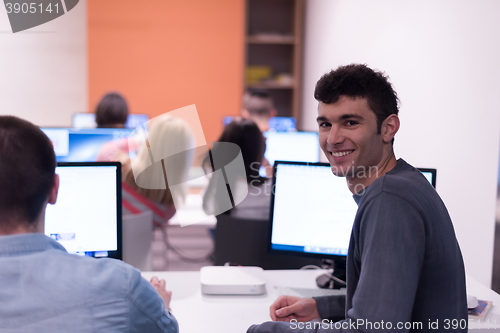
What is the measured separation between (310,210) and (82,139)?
203cm

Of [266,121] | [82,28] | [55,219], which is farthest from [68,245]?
[82,28]

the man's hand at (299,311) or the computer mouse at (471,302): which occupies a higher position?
the man's hand at (299,311)

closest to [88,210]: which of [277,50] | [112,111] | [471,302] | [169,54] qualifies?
[471,302]

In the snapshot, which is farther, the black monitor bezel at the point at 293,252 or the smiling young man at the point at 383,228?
the black monitor bezel at the point at 293,252

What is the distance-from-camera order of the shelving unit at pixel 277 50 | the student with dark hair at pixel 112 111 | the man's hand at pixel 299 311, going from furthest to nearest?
the shelving unit at pixel 277 50 < the student with dark hair at pixel 112 111 < the man's hand at pixel 299 311

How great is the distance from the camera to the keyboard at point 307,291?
1732mm

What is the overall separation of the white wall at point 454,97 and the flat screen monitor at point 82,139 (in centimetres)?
181

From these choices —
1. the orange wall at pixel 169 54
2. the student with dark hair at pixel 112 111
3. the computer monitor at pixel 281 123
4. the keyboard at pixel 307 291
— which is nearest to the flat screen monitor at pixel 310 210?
the keyboard at pixel 307 291

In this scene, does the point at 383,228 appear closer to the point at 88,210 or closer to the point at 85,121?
the point at 88,210

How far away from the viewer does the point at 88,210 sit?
1.68 meters

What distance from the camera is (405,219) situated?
100 centimetres

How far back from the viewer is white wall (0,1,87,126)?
423cm

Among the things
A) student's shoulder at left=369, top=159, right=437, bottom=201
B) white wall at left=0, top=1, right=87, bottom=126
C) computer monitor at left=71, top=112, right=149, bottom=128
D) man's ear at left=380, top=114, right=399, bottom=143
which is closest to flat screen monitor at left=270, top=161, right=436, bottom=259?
man's ear at left=380, top=114, right=399, bottom=143

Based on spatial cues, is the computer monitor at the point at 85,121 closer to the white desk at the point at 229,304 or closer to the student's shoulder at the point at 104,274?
the white desk at the point at 229,304
